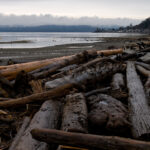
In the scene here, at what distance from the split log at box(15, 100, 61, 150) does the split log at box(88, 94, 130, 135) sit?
0.62 meters

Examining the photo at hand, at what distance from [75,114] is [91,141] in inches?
42.2

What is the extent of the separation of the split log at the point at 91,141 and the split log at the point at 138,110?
26.5 inches

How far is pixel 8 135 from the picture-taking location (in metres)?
3.71

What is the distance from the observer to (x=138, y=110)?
Result: 11.5ft

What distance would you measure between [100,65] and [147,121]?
Result: 10.2 ft

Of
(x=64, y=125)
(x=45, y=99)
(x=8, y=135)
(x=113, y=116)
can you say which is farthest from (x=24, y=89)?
(x=113, y=116)

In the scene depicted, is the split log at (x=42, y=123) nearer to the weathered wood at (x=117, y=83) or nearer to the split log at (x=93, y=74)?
the split log at (x=93, y=74)

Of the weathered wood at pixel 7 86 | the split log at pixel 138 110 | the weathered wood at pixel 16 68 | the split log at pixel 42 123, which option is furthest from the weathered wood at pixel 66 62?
the split log at pixel 138 110

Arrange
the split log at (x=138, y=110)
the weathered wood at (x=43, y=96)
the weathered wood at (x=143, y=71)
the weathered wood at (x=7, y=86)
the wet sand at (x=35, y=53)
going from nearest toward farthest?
the split log at (x=138, y=110), the weathered wood at (x=43, y=96), the weathered wood at (x=7, y=86), the weathered wood at (x=143, y=71), the wet sand at (x=35, y=53)

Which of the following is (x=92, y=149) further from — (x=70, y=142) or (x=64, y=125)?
(x=64, y=125)

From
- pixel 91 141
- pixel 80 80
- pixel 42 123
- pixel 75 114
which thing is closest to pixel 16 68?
pixel 80 80

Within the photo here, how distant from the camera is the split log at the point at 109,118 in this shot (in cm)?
296

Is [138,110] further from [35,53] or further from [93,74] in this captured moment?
[35,53]

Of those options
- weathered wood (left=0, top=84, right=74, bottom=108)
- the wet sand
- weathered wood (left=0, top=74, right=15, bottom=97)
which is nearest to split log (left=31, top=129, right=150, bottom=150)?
weathered wood (left=0, top=84, right=74, bottom=108)
